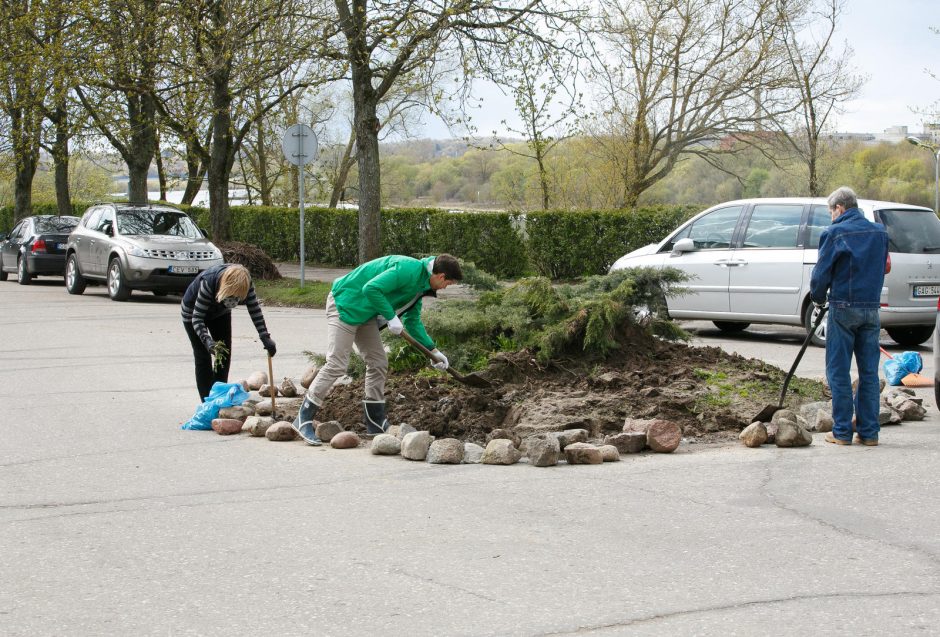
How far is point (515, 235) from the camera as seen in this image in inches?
1033

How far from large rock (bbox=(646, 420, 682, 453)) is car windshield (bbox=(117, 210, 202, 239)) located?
1610cm

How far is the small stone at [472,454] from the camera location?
7.65m

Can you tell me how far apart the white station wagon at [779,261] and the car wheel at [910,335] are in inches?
0.5

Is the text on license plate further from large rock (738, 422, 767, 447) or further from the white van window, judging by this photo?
large rock (738, 422, 767, 447)

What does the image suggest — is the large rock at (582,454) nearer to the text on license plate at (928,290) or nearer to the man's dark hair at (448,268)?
the man's dark hair at (448,268)

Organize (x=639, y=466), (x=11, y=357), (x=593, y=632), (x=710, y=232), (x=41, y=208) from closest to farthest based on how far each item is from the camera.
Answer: (x=593, y=632) → (x=639, y=466) → (x=11, y=357) → (x=710, y=232) → (x=41, y=208)

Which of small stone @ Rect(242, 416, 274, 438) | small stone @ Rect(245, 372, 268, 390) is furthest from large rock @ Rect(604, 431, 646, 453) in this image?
small stone @ Rect(245, 372, 268, 390)

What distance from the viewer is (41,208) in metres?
49.2

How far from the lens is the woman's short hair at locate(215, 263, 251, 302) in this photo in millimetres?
9078

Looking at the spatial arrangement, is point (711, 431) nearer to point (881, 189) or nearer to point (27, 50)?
point (27, 50)

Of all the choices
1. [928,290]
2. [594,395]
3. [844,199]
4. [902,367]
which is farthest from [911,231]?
[594,395]

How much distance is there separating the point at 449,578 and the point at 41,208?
48.2 meters

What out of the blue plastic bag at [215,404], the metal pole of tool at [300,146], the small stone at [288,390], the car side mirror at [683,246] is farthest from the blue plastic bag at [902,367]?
the metal pole of tool at [300,146]

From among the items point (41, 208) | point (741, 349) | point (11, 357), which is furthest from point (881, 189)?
point (11, 357)
